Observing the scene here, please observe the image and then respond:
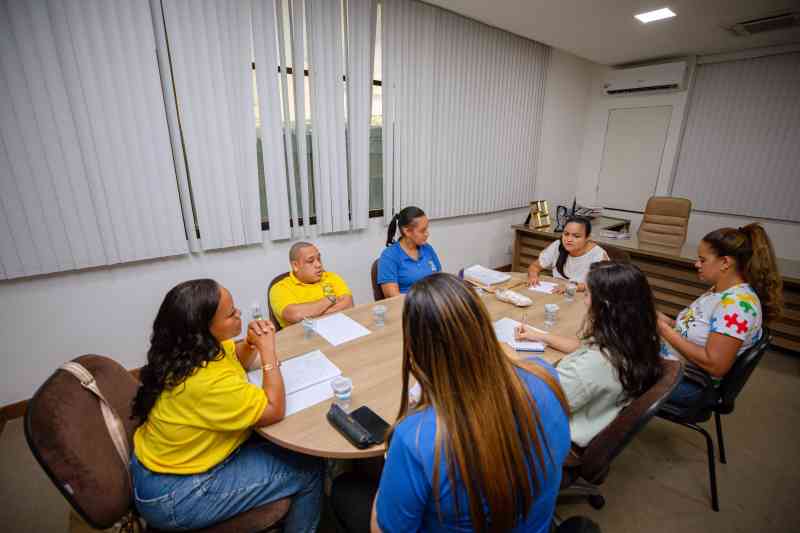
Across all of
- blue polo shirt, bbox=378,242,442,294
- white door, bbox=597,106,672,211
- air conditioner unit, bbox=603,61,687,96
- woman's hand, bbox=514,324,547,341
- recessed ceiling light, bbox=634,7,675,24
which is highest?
recessed ceiling light, bbox=634,7,675,24

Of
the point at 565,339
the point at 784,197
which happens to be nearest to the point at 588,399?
the point at 565,339

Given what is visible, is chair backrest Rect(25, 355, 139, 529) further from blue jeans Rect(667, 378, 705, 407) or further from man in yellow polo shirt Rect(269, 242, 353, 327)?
blue jeans Rect(667, 378, 705, 407)

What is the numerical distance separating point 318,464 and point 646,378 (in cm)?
119

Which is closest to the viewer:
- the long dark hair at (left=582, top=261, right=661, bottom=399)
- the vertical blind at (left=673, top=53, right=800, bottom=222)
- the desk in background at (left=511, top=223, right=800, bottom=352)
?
the long dark hair at (left=582, top=261, right=661, bottom=399)

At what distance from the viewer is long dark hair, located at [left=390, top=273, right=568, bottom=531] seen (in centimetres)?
68

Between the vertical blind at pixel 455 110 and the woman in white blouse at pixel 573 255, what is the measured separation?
4.89 feet

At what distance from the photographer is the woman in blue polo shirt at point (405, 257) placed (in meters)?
2.43

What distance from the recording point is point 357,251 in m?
3.46

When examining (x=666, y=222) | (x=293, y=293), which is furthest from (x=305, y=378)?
(x=666, y=222)

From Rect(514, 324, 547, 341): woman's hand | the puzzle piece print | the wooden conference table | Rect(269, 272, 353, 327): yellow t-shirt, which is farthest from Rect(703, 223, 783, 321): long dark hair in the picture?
Rect(269, 272, 353, 327): yellow t-shirt

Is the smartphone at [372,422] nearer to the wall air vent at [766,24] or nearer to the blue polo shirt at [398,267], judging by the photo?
the blue polo shirt at [398,267]

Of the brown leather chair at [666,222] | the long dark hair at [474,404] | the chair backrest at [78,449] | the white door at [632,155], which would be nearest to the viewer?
the long dark hair at [474,404]

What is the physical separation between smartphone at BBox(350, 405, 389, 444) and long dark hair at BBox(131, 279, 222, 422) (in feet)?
1.62

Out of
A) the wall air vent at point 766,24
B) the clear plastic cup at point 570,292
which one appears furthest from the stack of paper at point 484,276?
the wall air vent at point 766,24
